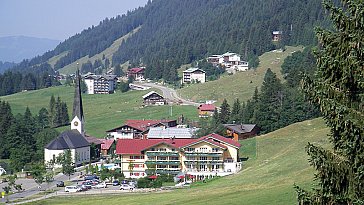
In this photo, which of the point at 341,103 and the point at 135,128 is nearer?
the point at 341,103

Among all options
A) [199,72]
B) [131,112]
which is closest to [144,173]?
[131,112]

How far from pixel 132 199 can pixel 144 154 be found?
22.6 m

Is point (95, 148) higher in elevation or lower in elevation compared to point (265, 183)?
lower

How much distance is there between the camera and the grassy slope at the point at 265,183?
32.9m

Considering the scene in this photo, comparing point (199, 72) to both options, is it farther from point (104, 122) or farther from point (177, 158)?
point (177, 158)

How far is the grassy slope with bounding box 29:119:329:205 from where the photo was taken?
1297 inches

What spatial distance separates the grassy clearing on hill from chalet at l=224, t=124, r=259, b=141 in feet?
87.8

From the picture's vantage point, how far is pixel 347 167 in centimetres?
1153

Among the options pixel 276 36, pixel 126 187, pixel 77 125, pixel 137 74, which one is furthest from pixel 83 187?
pixel 137 74

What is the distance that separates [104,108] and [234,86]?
91.2 feet

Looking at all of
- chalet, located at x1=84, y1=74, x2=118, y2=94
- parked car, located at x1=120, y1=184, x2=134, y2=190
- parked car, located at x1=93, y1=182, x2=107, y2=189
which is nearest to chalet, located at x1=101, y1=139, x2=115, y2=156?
parked car, located at x1=93, y1=182, x2=107, y2=189

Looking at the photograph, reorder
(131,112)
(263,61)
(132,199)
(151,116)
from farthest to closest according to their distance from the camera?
(263,61) < (131,112) < (151,116) < (132,199)

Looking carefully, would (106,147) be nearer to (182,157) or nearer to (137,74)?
(182,157)

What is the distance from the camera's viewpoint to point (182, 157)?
209ft
